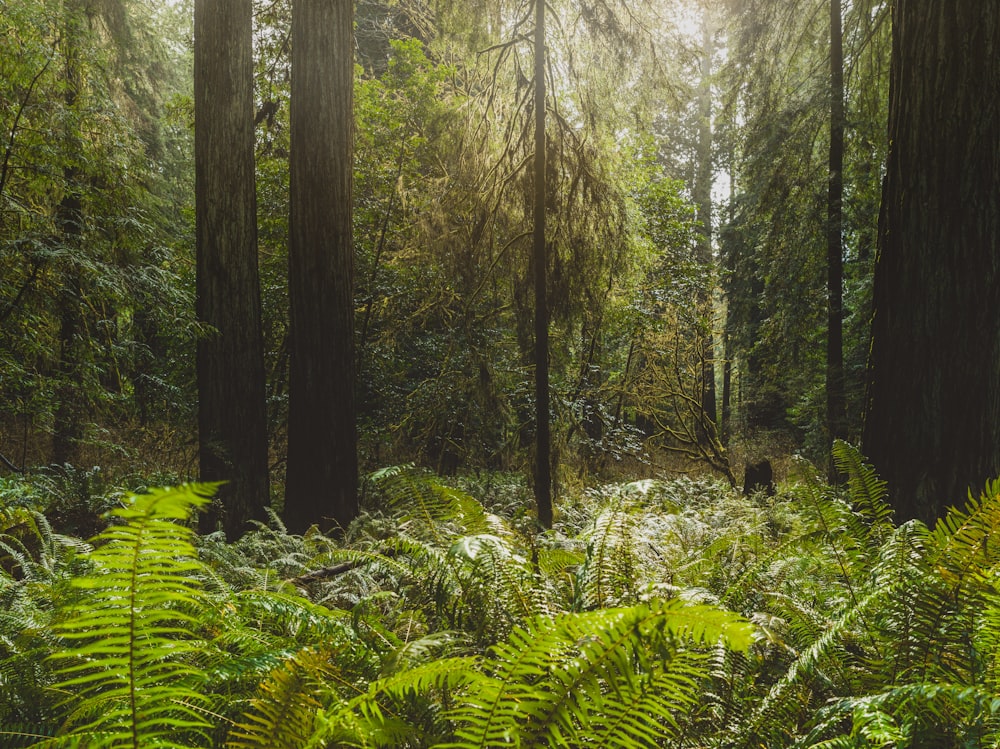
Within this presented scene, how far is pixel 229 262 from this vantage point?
15.7 ft

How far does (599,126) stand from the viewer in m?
6.56

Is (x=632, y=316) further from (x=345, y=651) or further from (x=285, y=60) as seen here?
(x=345, y=651)

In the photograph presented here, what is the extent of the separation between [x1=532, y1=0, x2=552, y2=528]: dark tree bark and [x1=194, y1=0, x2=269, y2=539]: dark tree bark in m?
2.77

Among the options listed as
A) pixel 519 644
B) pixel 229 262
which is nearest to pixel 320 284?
pixel 229 262

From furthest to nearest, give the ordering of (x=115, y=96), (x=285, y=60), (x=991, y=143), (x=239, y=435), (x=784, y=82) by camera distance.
Result: (x=784, y=82) < (x=115, y=96) < (x=285, y=60) < (x=239, y=435) < (x=991, y=143)

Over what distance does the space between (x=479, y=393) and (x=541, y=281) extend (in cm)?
191

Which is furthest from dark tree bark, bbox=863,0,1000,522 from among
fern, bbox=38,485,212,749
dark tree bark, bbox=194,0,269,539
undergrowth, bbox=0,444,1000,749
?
dark tree bark, bbox=194,0,269,539

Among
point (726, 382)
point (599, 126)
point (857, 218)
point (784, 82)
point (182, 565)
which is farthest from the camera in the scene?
point (726, 382)

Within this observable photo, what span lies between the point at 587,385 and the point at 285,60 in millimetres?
5786

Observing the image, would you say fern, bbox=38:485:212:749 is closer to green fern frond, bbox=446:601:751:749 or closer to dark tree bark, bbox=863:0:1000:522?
green fern frond, bbox=446:601:751:749

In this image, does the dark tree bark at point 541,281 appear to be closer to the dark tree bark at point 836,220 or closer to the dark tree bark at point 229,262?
the dark tree bark at point 229,262

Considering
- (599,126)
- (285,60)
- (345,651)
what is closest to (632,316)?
(599,126)

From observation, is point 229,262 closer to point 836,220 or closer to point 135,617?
point 135,617

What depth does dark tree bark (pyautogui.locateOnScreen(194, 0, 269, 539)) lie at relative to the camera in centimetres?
468
